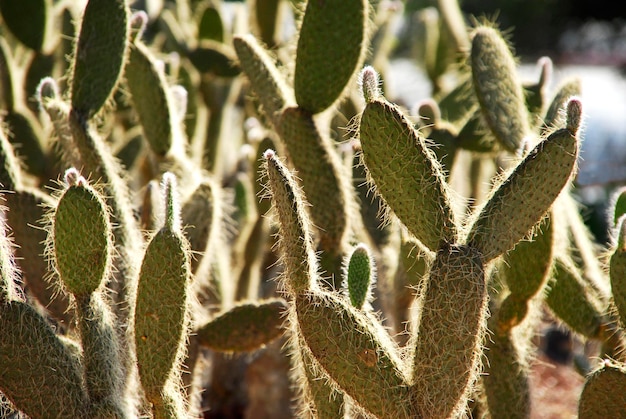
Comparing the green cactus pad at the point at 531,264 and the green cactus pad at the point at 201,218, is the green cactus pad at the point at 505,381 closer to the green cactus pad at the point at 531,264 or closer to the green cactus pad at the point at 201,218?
the green cactus pad at the point at 531,264

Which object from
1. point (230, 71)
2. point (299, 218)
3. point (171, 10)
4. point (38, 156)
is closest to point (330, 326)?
point (299, 218)

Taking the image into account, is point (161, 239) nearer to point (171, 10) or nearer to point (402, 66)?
point (171, 10)

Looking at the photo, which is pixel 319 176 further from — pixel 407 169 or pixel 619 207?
pixel 619 207

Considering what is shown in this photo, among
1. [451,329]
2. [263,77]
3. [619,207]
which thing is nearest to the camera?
[451,329]

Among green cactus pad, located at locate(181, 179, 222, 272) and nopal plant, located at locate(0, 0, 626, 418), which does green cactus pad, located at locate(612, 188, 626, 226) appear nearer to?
nopal plant, located at locate(0, 0, 626, 418)

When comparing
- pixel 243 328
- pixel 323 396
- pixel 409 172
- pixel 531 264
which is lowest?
pixel 243 328

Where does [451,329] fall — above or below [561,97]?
below

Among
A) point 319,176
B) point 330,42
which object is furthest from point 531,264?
point 330,42
